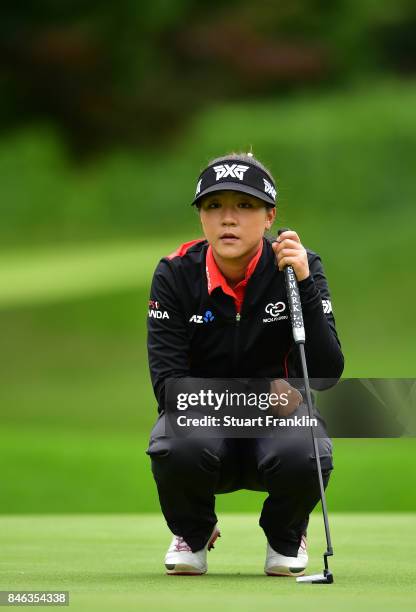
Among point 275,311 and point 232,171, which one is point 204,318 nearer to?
point 275,311

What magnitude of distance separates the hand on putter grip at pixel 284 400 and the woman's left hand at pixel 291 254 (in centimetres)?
30

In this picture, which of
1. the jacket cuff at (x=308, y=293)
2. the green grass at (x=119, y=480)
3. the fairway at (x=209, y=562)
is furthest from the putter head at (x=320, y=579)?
the green grass at (x=119, y=480)

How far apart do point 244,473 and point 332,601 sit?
97 cm

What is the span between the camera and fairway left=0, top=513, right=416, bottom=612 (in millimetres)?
3117

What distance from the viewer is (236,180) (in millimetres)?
3875

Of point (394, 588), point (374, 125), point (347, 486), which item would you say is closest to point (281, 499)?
point (394, 588)

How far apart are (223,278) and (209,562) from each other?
874 millimetres

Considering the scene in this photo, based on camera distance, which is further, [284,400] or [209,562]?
[209,562]

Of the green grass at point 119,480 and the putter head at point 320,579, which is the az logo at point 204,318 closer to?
the putter head at point 320,579

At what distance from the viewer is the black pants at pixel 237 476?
12.6 feet

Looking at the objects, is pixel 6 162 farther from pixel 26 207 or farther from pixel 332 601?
pixel 332 601

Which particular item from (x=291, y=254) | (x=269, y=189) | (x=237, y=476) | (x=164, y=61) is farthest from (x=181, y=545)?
(x=164, y=61)

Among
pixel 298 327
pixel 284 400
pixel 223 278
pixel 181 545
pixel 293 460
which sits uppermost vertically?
pixel 223 278

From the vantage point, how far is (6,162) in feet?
94.3
